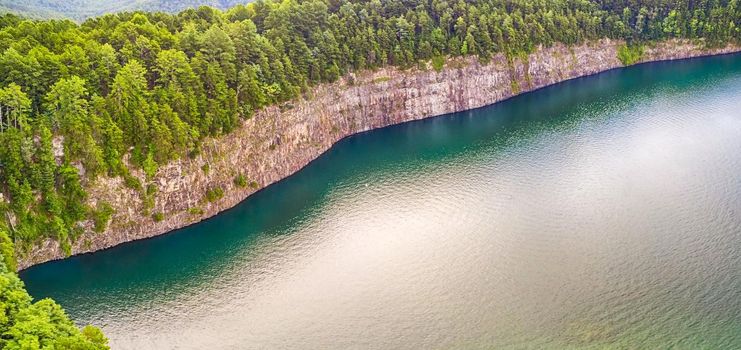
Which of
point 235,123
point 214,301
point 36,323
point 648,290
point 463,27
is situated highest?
point 463,27

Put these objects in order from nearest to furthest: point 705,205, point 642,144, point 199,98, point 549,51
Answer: point 705,205
point 199,98
point 642,144
point 549,51

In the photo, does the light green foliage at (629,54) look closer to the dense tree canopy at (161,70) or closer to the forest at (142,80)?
the dense tree canopy at (161,70)

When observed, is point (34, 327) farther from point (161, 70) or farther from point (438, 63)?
point (438, 63)

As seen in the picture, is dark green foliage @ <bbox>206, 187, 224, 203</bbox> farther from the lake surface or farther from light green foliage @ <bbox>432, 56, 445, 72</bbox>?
light green foliage @ <bbox>432, 56, 445, 72</bbox>

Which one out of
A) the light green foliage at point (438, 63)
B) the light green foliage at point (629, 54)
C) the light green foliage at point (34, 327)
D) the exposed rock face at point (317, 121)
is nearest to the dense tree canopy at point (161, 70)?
the light green foliage at point (438, 63)

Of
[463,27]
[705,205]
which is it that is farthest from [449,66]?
[705,205]

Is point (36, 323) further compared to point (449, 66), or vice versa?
point (449, 66)

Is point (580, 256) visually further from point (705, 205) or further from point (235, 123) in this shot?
point (235, 123)

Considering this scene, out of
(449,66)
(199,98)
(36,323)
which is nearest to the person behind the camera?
(36,323)
